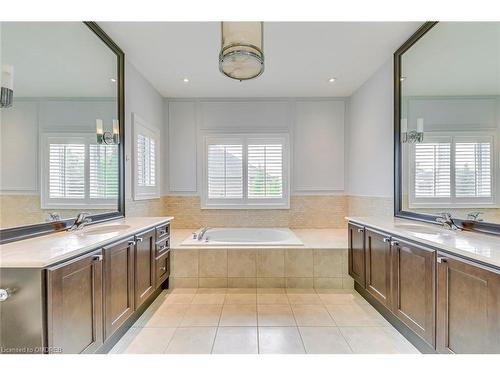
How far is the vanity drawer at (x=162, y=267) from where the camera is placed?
239cm

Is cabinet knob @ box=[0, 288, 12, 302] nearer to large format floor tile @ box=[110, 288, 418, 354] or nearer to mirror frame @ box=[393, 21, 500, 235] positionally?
large format floor tile @ box=[110, 288, 418, 354]

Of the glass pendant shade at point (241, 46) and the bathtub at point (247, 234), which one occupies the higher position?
the glass pendant shade at point (241, 46)

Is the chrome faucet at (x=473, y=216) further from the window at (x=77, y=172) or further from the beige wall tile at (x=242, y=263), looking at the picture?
the window at (x=77, y=172)

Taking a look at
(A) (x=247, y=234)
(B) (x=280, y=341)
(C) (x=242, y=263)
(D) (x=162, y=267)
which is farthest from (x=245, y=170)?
(B) (x=280, y=341)

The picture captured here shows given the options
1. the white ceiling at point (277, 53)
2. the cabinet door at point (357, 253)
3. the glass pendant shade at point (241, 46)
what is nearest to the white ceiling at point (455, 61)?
the white ceiling at point (277, 53)

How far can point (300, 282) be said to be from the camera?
108 inches

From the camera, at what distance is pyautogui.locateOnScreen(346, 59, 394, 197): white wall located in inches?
112

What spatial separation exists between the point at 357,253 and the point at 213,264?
1612 mm

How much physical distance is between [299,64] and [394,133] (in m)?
1.40

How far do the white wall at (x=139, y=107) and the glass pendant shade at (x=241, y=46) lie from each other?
5.64ft

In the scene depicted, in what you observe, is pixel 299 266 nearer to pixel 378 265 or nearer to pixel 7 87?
pixel 378 265

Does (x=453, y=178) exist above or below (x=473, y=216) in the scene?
above
